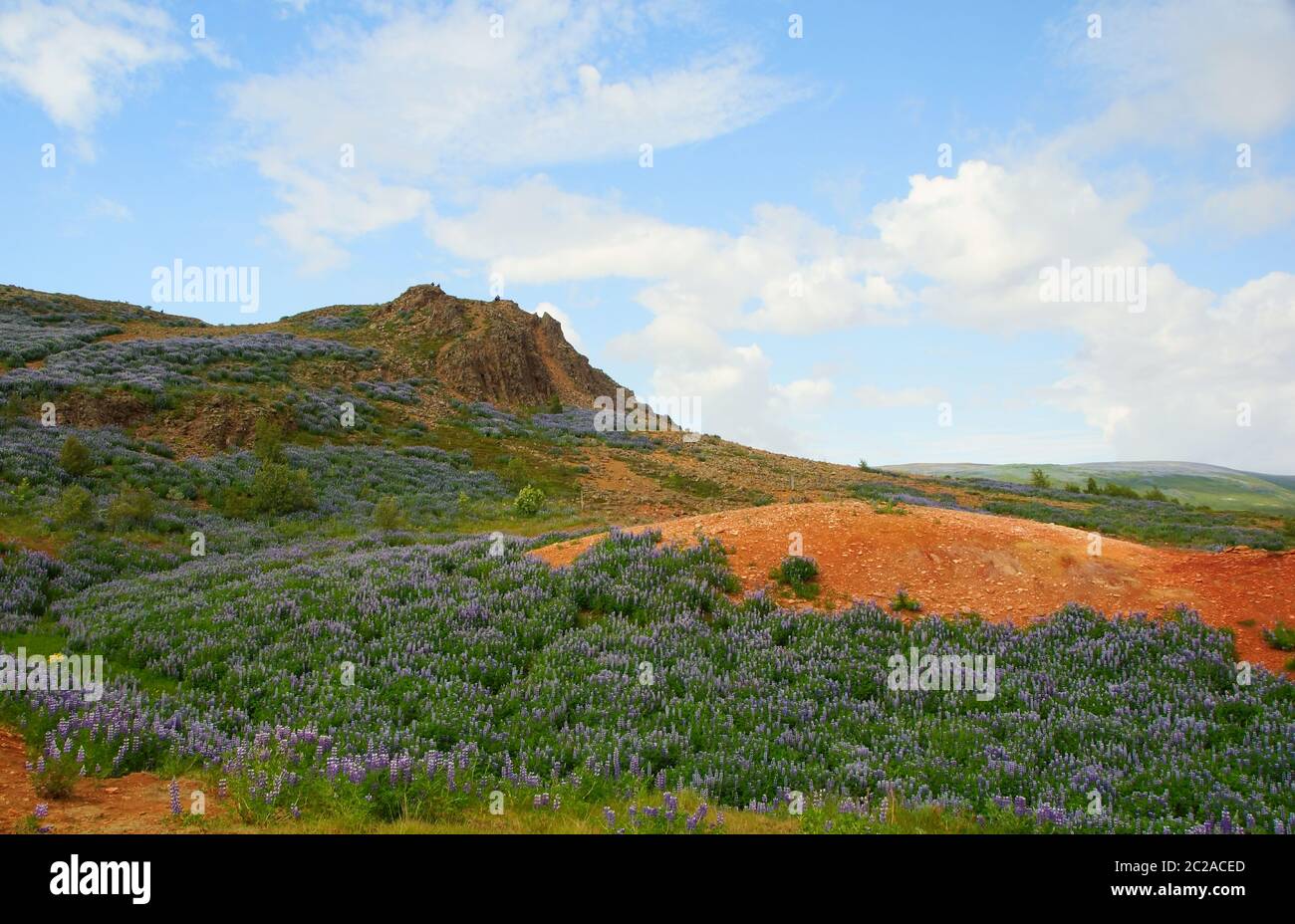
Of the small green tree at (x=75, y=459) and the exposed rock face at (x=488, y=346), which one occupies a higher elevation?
the exposed rock face at (x=488, y=346)

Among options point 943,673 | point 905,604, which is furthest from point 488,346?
point 943,673

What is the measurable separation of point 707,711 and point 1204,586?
27.0 ft

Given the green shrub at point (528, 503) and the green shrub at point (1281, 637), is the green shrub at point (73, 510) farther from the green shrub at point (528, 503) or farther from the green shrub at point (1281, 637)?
the green shrub at point (1281, 637)

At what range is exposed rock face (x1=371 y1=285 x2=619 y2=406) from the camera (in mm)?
51656

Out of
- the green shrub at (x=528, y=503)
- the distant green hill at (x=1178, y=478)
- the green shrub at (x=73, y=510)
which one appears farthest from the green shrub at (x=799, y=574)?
the distant green hill at (x=1178, y=478)

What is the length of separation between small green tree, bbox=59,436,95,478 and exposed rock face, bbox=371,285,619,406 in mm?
28614

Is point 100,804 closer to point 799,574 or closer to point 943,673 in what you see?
point 943,673

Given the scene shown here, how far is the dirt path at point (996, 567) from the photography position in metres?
10.3

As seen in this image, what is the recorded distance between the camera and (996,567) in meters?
11.6

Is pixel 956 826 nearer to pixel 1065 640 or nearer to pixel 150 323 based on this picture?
pixel 1065 640

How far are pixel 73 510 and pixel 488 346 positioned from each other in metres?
38.9
